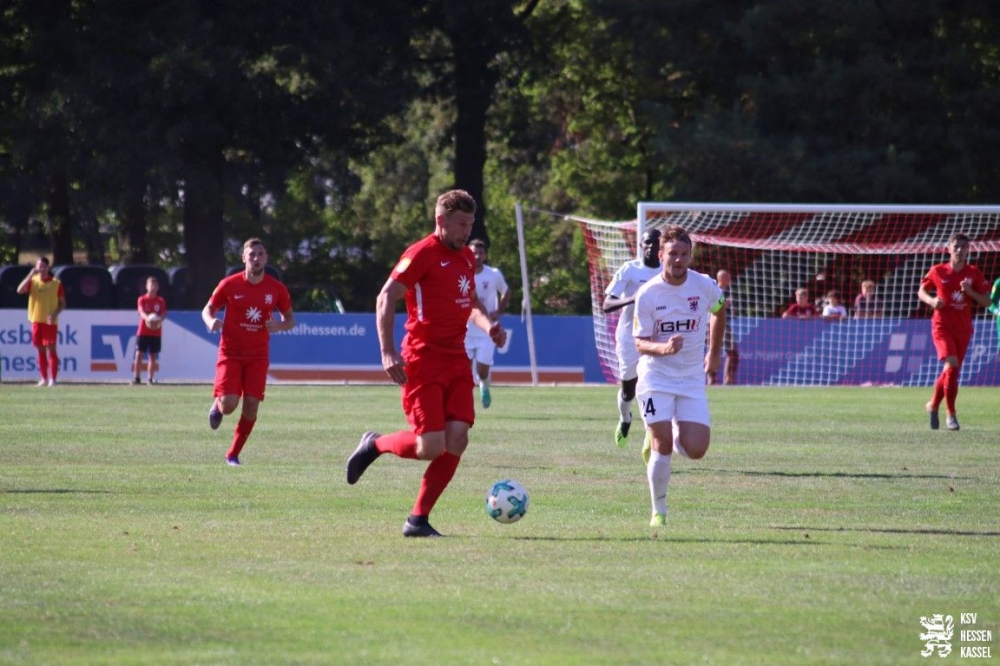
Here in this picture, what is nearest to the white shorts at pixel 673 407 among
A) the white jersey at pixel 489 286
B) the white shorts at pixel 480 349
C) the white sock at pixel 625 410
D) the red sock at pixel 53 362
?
Answer: the white sock at pixel 625 410

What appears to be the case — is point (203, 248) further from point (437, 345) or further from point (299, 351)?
point (437, 345)

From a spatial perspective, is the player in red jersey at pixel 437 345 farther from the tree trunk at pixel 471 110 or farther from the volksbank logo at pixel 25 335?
the tree trunk at pixel 471 110

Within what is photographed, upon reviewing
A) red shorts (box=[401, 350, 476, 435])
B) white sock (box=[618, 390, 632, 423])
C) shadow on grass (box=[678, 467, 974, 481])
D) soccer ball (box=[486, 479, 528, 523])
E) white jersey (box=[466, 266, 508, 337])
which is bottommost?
shadow on grass (box=[678, 467, 974, 481])

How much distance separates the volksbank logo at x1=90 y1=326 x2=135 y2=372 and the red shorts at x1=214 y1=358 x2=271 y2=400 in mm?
18373

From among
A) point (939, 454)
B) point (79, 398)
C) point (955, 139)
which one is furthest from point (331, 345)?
point (939, 454)

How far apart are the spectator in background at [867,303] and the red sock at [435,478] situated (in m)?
21.5

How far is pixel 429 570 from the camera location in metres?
7.88

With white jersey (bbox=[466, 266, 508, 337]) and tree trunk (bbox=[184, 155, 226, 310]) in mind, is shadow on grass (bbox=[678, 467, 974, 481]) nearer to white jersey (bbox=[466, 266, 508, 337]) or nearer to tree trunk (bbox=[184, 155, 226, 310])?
white jersey (bbox=[466, 266, 508, 337])

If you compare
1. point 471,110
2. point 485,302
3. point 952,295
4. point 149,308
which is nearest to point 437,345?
point 952,295

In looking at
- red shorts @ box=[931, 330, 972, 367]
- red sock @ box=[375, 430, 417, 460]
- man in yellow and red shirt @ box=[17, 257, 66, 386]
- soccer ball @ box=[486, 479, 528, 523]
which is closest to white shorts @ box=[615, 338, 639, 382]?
red shorts @ box=[931, 330, 972, 367]

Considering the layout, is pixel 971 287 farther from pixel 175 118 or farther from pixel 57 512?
pixel 175 118

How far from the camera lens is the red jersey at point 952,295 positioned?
695 inches

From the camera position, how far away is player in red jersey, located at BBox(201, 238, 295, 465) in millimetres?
14164

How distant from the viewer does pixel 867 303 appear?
30953mm
